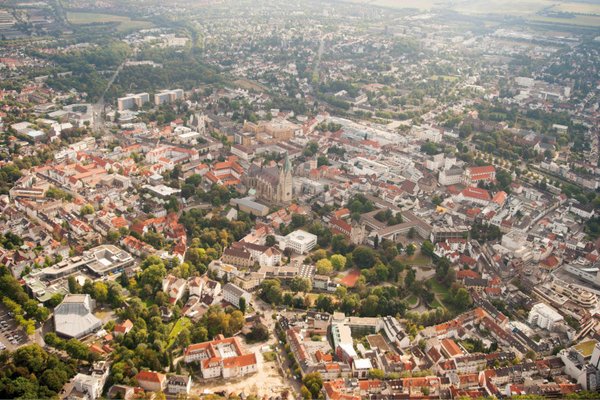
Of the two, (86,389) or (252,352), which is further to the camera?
(252,352)

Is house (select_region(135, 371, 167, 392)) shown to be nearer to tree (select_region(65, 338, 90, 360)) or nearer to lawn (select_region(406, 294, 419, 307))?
tree (select_region(65, 338, 90, 360))

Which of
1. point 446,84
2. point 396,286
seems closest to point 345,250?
point 396,286

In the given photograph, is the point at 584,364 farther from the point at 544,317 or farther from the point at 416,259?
the point at 416,259

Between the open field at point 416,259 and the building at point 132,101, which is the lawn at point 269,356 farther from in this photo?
the building at point 132,101

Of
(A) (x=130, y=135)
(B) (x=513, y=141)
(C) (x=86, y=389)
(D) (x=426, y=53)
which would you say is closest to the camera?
(C) (x=86, y=389)

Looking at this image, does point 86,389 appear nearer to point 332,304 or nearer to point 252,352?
point 252,352

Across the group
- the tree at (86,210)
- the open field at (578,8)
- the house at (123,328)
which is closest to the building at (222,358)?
the house at (123,328)

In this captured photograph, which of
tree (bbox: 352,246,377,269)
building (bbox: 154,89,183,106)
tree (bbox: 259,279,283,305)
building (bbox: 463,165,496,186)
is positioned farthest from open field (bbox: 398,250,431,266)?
building (bbox: 154,89,183,106)
